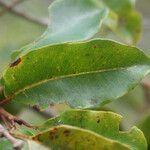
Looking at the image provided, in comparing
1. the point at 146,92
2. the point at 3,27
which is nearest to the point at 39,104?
the point at 146,92

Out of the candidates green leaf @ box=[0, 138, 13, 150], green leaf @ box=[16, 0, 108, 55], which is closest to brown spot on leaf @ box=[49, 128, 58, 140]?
green leaf @ box=[0, 138, 13, 150]

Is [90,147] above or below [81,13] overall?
below

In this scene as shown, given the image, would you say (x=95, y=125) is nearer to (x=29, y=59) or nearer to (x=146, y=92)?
(x=29, y=59)

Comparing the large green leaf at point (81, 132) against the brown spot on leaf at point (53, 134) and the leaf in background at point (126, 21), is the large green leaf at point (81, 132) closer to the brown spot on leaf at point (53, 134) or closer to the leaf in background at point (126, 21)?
the brown spot on leaf at point (53, 134)

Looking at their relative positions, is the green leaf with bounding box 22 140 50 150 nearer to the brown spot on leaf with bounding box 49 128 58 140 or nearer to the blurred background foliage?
the brown spot on leaf with bounding box 49 128 58 140

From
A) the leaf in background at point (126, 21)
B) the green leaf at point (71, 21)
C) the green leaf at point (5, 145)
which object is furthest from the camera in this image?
the leaf in background at point (126, 21)

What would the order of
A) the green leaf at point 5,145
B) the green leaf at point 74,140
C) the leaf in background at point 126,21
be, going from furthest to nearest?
1. the leaf in background at point 126,21
2. the green leaf at point 5,145
3. the green leaf at point 74,140

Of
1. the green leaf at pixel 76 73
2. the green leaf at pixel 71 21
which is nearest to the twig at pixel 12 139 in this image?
the green leaf at pixel 76 73
